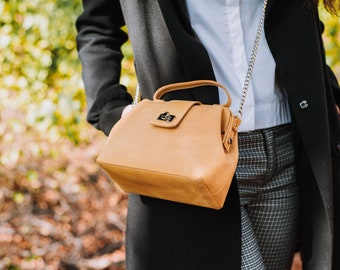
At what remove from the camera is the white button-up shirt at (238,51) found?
5.02ft

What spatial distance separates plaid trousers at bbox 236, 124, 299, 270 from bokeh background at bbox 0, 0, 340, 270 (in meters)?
1.77

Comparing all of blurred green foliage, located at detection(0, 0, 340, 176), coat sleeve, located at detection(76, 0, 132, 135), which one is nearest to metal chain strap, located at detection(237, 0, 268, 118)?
coat sleeve, located at detection(76, 0, 132, 135)

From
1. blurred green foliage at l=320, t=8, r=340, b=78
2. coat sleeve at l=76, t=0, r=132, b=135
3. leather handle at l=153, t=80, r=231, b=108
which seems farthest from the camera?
blurred green foliage at l=320, t=8, r=340, b=78

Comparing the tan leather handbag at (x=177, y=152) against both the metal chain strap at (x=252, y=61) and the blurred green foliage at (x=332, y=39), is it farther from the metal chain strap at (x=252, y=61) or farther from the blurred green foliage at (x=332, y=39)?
the blurred green foliage at (x=332, y=39)

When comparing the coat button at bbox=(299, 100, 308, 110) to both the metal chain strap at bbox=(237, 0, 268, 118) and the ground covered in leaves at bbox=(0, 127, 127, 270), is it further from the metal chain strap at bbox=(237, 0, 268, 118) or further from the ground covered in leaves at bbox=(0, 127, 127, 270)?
the ground covered in leaves at bbox=(0, 127, 127, 270)

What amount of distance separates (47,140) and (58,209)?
509mm

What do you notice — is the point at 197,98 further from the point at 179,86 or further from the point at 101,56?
the point at 101,56

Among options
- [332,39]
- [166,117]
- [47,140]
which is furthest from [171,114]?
[47,140]

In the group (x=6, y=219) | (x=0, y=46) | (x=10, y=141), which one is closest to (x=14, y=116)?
(x=10, y=141)

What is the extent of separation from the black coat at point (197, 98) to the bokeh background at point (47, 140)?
1.78 meters

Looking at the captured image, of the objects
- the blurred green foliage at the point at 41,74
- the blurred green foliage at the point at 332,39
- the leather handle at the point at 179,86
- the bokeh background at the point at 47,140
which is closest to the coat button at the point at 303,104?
the leather handle at the point at 179,86

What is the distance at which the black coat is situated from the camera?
1.54 m

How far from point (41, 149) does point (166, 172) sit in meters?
2.65

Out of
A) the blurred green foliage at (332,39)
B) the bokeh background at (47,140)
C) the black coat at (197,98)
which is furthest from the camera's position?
the bokeh background at (47,140)
